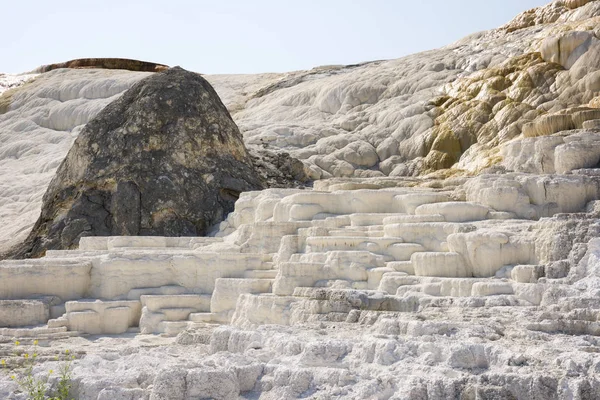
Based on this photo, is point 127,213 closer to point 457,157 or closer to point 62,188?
point 62,188

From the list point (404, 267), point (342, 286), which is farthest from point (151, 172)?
point (404, 267)

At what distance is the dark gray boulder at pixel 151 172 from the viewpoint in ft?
61.3

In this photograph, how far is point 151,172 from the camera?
62.6ft

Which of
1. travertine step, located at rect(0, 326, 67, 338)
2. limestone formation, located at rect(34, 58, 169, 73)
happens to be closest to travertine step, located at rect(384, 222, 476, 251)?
travertine step, located at rect(0, 326, 67, 338)

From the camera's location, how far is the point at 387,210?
44.7 feet

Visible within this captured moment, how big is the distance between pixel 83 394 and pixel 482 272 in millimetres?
5258

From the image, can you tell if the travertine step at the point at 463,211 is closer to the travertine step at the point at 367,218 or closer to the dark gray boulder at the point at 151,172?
the travertine step at the point at 367,218

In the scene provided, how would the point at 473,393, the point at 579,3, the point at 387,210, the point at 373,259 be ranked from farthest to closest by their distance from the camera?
the point at 579,3 < the point at 387,210 < the point at 373,259 < the point at 473,393

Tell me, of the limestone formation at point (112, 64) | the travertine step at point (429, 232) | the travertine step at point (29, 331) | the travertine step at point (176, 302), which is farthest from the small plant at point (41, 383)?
the limestone formation at point (112, 64)

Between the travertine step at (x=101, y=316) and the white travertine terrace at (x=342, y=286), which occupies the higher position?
the white travertine terrace at (x=342, y=286)

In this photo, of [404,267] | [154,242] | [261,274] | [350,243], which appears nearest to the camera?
[404,267]

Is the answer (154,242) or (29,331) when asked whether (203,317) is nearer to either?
(29,331)

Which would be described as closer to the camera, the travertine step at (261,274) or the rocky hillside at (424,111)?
the travertine step at (261,274)

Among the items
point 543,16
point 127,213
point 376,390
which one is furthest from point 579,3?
point 376,390
